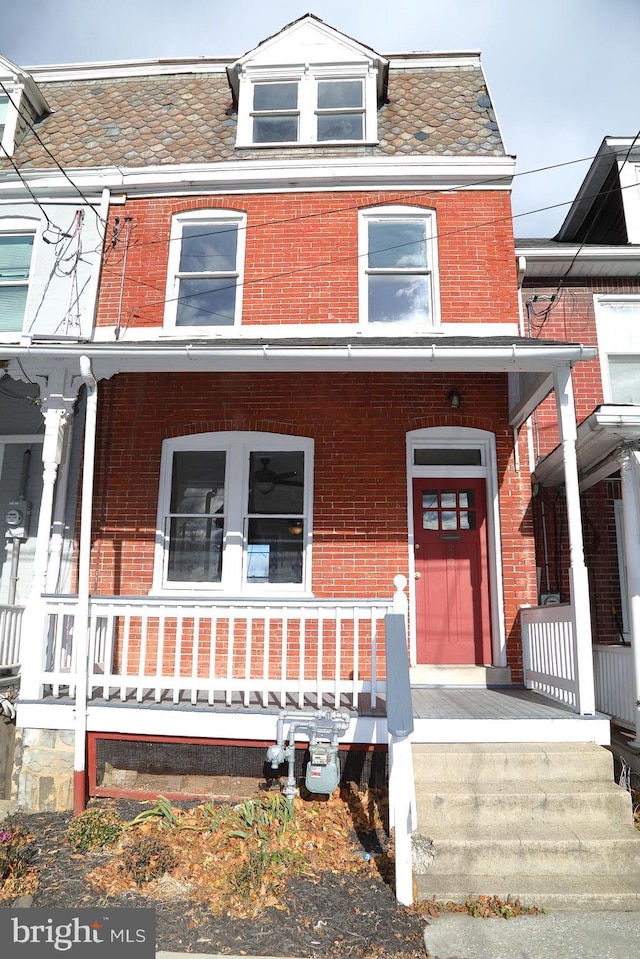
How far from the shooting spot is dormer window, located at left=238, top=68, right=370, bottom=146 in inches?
340

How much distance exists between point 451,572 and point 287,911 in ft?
13.5

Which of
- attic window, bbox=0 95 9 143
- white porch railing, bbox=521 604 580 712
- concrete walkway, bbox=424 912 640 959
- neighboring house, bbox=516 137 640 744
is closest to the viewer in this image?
concrete walkway, bbox=424 912 640 959

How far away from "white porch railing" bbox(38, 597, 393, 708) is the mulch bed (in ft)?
4.33

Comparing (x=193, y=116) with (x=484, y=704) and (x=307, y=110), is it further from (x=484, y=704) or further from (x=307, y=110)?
(x=484, y=704)

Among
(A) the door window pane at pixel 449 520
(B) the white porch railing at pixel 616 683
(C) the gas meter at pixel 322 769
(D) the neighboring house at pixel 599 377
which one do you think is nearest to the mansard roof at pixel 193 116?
(D) the neighboring house at pixel 599 377

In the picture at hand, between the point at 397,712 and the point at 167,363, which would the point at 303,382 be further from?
the point at 397,712

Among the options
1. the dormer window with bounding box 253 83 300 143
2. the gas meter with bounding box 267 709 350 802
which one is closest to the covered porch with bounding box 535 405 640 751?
the gas meter with bounding box 267 709 350 802

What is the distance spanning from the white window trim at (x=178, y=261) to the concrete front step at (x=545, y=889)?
20.1ft

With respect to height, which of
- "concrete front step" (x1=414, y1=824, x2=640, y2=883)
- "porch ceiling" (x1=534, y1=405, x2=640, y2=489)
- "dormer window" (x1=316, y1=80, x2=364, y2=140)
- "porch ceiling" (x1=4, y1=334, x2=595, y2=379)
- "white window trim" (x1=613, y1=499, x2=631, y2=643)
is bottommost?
"concrete front step" (x1=414, y1=824, x2=640, y2=883)

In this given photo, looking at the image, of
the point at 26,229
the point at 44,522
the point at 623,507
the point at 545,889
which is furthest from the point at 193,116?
the point at 545,889

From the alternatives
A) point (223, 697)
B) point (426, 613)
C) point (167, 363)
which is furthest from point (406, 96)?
point (223, 697)

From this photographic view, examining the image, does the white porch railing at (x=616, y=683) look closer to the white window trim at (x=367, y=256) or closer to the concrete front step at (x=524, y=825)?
the concrete front step at (x=524, y=825)

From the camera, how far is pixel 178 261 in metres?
8.06

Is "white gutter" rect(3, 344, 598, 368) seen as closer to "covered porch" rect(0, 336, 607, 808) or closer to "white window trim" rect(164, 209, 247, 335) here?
"covered porch" rect(0, 336, 607, 808)
